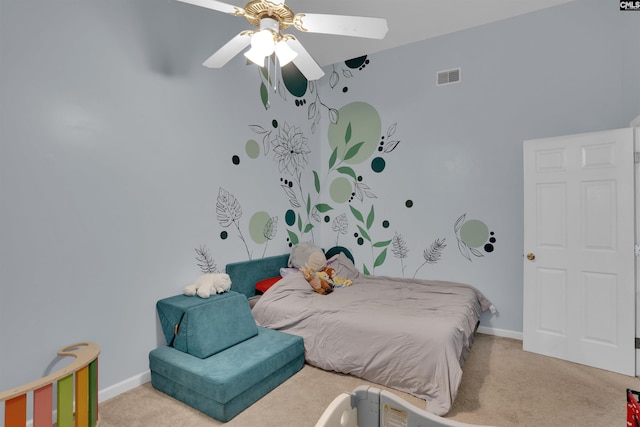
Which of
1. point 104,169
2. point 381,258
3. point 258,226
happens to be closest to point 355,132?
point 381,258

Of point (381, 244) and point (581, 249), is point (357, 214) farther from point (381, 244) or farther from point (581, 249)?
point (581, 249)

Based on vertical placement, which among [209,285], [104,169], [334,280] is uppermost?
[104,169]

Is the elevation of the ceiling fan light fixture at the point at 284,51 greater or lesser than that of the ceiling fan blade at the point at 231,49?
lesser

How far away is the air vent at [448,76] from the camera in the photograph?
11.7 feet

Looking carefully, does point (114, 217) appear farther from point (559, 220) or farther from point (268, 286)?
point (559, 220)

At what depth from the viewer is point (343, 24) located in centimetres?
173

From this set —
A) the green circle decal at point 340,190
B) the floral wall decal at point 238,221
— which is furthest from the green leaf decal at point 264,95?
the green circle decal at point 340,190

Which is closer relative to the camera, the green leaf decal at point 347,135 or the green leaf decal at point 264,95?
the green leaf decal at point 264,95

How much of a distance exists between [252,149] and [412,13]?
2047 mm

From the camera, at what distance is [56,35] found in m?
1.99

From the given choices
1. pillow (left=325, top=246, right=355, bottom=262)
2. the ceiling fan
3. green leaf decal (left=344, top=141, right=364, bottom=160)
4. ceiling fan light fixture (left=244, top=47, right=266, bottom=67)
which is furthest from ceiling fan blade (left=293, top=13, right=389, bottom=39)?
pillow (left=325, top=246, right=355, bottom=262)

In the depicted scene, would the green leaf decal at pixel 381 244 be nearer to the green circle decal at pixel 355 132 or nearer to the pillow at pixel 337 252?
the pillow at pixel 337 252

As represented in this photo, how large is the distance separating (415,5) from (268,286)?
3.00 metres

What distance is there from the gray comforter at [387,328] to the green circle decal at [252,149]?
127cm
